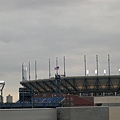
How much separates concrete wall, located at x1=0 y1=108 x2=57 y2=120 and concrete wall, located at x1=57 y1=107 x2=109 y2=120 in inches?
71.6

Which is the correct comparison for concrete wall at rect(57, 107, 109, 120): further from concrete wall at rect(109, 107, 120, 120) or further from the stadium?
concrete wall at rect(109, 107, 120, 120)

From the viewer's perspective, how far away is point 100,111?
96.0m

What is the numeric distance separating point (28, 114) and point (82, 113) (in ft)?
46.7

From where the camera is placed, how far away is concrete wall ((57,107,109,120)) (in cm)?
9244

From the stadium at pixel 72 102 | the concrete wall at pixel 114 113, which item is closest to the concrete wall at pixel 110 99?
the stadium at pixel 72 102

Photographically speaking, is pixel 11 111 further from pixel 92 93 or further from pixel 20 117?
pixel 92 93

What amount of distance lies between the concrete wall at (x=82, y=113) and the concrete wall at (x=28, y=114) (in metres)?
1.82

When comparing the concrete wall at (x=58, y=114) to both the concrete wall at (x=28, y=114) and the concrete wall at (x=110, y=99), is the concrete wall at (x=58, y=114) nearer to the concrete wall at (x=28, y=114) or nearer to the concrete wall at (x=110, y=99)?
the concrete wall at (x=28, y=114)

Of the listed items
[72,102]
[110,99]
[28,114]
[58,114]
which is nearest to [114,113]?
[110,99]

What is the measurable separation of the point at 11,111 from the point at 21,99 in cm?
5921

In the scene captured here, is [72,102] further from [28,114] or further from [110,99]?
[28,114]

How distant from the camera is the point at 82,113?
94375mm

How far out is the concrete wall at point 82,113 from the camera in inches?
3639

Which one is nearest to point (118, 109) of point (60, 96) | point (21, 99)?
point (21, 99)
